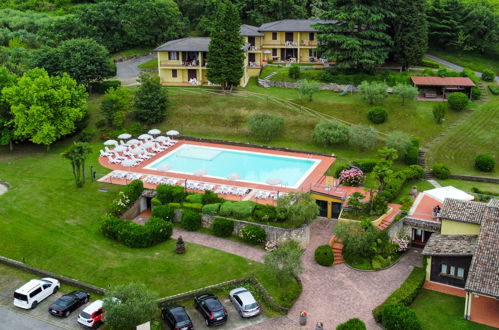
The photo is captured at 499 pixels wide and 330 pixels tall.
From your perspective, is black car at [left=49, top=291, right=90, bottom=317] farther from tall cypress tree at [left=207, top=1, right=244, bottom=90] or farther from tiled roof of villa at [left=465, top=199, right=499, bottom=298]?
tall cypress tree at [left=207, top=1, right=244, bottom=90]

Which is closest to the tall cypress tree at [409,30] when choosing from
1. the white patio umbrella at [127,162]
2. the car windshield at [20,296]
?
the white patio umbrella at [127,162]

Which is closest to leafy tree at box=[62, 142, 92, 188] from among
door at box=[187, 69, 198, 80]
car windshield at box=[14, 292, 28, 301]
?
car windshield at box=[14, 292, 28, 301]

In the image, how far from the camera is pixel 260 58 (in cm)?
7488

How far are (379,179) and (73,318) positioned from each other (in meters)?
24.0

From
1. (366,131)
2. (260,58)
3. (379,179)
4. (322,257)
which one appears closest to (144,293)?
(322,257)

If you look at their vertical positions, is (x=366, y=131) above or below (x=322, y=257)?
above

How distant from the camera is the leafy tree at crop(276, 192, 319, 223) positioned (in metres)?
36.2

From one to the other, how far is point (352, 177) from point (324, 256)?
11.5 metres

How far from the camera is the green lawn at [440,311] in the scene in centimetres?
2783

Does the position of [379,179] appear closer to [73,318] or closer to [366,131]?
[366,131]

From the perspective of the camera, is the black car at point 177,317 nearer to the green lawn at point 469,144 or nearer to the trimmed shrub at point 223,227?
the trimmed shrub at point 223,227

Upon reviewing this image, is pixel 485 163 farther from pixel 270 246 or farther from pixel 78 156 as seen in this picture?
pixel 78 156

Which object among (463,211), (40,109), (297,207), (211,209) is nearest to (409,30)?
(463,211)

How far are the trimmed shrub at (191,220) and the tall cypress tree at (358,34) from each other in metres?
33.8
